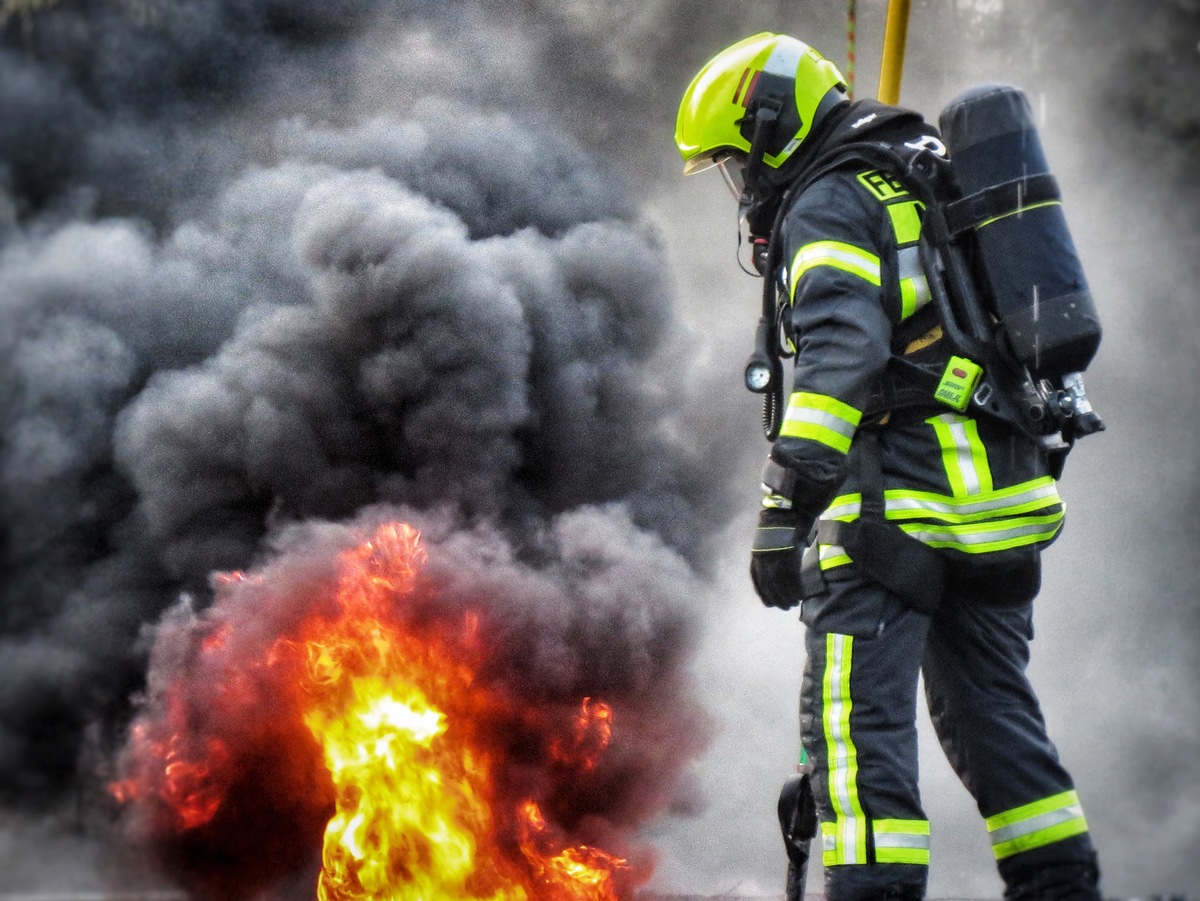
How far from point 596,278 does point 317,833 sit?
3.28 m

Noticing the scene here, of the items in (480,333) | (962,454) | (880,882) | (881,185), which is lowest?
(880,882)

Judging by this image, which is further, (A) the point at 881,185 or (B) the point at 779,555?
(A) the point at 881,185

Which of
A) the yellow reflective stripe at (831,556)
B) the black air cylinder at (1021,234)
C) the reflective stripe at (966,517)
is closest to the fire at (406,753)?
the yellow reflective stripe at (831,556)

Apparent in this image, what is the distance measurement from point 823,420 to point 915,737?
0.79 meters

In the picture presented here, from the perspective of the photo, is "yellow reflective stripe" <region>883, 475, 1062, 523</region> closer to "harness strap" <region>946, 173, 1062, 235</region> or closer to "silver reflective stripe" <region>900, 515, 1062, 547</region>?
"silver reflective stripe" <region>900, 515, 1062, 547</region>

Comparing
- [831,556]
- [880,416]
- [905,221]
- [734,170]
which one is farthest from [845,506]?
[734,170]

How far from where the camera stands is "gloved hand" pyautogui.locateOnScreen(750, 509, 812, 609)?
2.79 metres

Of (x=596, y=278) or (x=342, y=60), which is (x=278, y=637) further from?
(x=342, y=60)

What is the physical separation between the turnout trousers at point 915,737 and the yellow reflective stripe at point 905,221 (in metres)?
0.82

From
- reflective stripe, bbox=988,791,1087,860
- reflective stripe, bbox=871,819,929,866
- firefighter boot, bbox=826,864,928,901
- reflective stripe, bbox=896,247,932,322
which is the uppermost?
reflective stripe, bbox=896,247,932,322

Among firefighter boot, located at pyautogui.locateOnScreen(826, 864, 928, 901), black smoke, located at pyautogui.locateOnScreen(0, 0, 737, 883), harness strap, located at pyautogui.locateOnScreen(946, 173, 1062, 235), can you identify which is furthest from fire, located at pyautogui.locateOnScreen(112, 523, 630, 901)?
harness strap, located at pyautogui.locateOnScreen(946, 173, 1062, 235)

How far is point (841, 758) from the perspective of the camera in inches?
105

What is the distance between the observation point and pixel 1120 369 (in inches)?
224

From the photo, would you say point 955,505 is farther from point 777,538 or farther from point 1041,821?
point 1041,821
